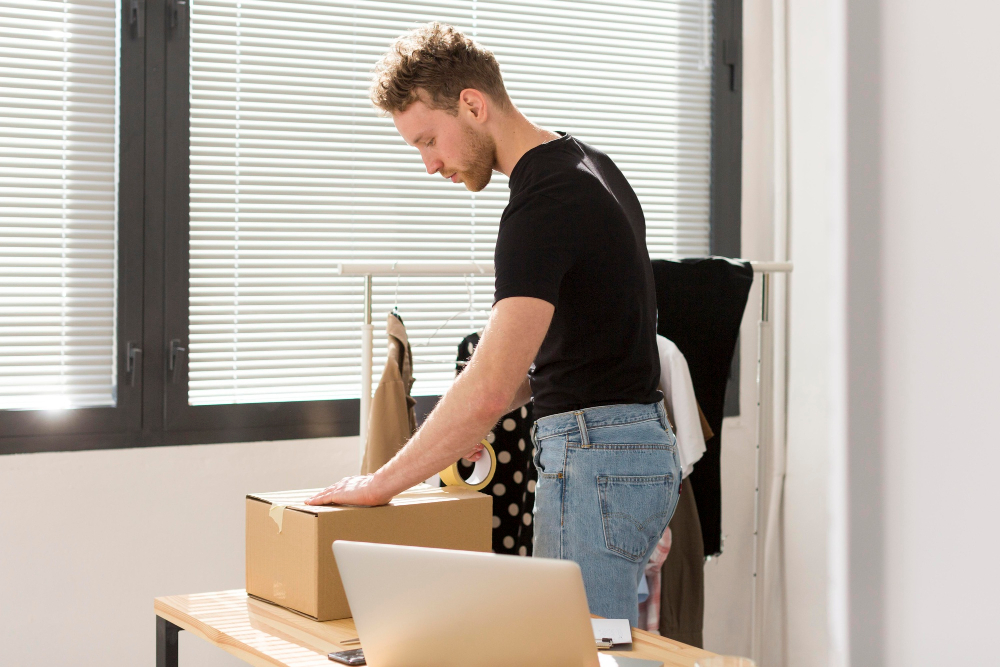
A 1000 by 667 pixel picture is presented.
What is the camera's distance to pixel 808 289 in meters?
Result: 3.27

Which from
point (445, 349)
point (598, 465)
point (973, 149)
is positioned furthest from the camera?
point (445, 349)

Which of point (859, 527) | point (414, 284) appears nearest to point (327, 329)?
point (414, 284)

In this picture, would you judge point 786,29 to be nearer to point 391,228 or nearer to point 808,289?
point 808,289

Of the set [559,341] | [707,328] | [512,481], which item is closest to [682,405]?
[707,328]

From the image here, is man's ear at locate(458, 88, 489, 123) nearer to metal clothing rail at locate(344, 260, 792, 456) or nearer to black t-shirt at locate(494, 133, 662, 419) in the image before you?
black t-shirt at locate(494, 133, 662, 419)

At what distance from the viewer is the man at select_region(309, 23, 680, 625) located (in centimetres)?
140

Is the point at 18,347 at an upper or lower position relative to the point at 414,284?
lower

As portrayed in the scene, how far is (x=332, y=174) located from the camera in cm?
286

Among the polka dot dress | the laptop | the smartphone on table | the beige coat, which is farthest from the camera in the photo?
the polka dot dress

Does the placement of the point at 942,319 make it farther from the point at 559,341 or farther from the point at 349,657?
the point at 559,341

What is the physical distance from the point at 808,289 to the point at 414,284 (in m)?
1.39

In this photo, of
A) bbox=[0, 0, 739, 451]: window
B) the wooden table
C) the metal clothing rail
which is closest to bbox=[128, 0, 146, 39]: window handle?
bbox=[0, 0, 739, 451]: window

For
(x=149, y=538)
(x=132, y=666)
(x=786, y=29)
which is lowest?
(x=132, y=666)

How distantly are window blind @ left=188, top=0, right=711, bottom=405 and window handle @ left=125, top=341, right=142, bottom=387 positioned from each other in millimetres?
149
